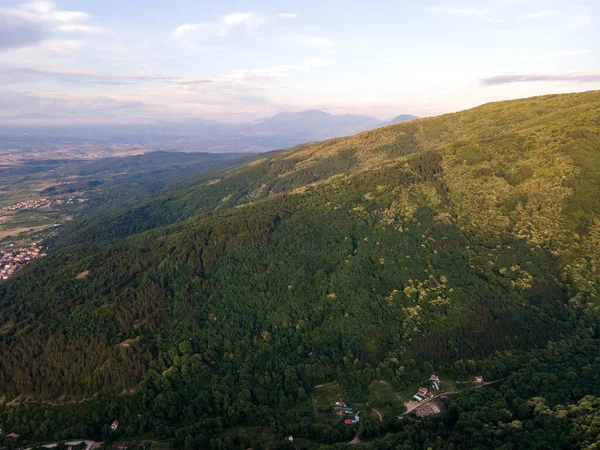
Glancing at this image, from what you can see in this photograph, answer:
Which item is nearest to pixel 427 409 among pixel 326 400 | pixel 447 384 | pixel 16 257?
pixel 447 384

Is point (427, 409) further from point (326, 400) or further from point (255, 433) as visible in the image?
point (255, 433)

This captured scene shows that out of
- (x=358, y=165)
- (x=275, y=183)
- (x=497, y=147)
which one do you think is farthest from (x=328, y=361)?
(x=275, y=183)

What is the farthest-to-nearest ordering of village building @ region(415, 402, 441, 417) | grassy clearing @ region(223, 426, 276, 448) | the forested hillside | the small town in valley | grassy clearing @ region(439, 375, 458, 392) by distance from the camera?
the small town in valley, grassy clearing @ region(439, 375, 458, 392), village building @ region(415, 402, 441, 417), the forested hillside, grassy clearing @ region(223, 426, 276, 448)

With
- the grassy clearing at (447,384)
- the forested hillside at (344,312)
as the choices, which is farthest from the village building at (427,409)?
the forested hillside at (344,312)

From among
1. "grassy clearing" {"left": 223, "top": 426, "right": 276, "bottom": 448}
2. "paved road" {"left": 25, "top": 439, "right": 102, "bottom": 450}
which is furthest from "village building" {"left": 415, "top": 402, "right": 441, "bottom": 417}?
"paved road" {"left": 25, "top": 439, "right": 102, "bottom": 450}

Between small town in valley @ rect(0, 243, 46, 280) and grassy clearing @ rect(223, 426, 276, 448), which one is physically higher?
small town in valley @ rect(0, 243, 46, 280)

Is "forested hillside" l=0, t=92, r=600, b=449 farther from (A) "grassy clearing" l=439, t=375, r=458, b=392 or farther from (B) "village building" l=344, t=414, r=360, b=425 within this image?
(B) "village building" l=344, t=414, r=360, b=425

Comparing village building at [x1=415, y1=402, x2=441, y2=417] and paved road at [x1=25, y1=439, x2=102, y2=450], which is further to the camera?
village building at [x1=415, y1=402, x2=441, y2=417]

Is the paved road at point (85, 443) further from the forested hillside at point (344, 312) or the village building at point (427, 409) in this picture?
the village building at point (427, 409)
